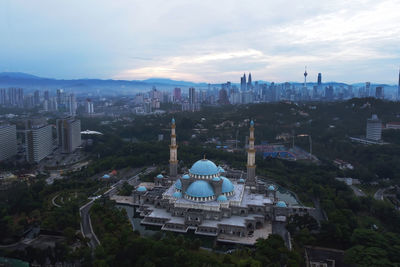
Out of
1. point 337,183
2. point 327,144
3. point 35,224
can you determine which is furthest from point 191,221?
point 327,144

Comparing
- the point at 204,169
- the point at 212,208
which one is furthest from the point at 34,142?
the point at 212,208

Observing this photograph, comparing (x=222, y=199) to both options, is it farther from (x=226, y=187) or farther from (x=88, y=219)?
(x=88, y=219)

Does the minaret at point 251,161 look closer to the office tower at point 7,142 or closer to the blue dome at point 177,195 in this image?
the blue dome at point 177,195

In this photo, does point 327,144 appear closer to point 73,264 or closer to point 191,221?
point 191,221

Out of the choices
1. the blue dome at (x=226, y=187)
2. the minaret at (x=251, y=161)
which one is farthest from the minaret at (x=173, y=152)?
the minaret at (x=251, y=161)

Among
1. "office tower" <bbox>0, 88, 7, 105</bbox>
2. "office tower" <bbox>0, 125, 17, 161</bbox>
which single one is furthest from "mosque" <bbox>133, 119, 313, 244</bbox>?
"office tower" <bbox>0, 88, 7, 105</bbox>
